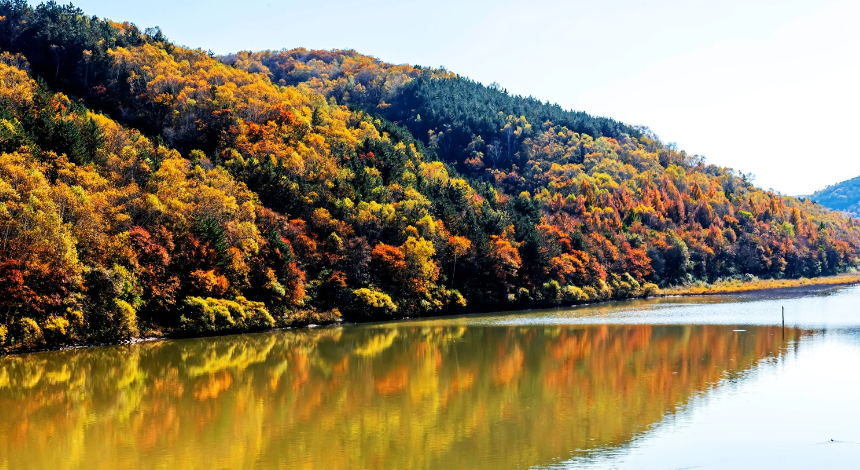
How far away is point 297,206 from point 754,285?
73683mm

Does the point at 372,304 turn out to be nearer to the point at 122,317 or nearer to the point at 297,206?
Result: the point at 297,206

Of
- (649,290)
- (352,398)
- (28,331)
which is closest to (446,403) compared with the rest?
(352,398)

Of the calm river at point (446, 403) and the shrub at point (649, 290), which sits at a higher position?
the shrub at point (649, 290)

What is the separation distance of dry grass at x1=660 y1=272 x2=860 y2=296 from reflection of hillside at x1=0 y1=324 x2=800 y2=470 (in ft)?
180

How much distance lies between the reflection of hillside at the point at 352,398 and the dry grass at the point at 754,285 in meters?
54.8

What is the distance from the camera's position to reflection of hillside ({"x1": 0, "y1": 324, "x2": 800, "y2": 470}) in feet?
70.4

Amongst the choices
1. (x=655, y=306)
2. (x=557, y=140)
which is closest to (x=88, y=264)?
(x=655, y=306)

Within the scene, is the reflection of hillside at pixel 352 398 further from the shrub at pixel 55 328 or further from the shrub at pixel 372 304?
the shrub at pixel 372 304

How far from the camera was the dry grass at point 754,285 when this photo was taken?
101125 millimetres

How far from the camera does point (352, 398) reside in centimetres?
2959

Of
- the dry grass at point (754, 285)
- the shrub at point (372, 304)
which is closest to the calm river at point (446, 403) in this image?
the shrub at point (372, 304)

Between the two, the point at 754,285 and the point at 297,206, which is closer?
the point at 297,206

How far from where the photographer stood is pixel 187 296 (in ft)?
166

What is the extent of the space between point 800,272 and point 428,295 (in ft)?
274
